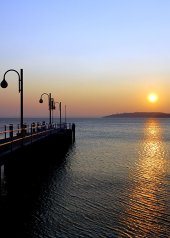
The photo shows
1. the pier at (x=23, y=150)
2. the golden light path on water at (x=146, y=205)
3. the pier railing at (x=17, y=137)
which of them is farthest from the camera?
the pier railing at (x=17, y=137)

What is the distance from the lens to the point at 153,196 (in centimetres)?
2016

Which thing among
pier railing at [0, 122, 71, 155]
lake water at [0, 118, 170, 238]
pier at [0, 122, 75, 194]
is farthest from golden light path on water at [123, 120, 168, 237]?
pier railing at [0, 122, 71, 155]

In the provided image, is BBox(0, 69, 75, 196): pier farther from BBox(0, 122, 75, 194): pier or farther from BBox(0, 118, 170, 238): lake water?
BBox(0, 118, 170, 238): lake water

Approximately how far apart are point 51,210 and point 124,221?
3.59m

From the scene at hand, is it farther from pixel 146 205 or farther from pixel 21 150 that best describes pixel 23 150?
pixel 146 205

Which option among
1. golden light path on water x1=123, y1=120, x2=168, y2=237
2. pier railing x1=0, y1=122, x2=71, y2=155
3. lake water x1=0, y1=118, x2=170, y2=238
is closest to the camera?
lake water x1=0, y1=118, x2=170, y2=238

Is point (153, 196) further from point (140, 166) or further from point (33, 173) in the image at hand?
point (140, 166)

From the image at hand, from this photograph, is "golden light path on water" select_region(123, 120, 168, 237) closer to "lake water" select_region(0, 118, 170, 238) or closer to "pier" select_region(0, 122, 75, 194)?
"lake water" select_region(0, 118, 170, 238)

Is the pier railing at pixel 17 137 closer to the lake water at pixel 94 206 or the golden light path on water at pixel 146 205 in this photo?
the lake water at pixel 94 206

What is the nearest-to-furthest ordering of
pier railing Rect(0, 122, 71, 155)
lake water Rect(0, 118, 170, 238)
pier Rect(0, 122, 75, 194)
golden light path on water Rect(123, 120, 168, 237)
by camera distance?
lake water Rect(0, 118, 170, 238), golden light path on water Rect(123, 120, 168, 237), pier Rect(0, 122, 75, 194), pier railing Rect(0, 122, 71, 155)

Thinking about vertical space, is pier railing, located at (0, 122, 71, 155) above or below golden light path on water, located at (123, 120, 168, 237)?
above

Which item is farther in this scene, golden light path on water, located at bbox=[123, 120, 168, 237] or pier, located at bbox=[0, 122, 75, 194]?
pier, located at bbox=[0, 122, 75, 194]

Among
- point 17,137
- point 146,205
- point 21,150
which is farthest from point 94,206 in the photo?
point 17,137


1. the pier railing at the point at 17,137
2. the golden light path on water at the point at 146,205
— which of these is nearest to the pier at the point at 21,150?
the pier railing at the point at 17,137
